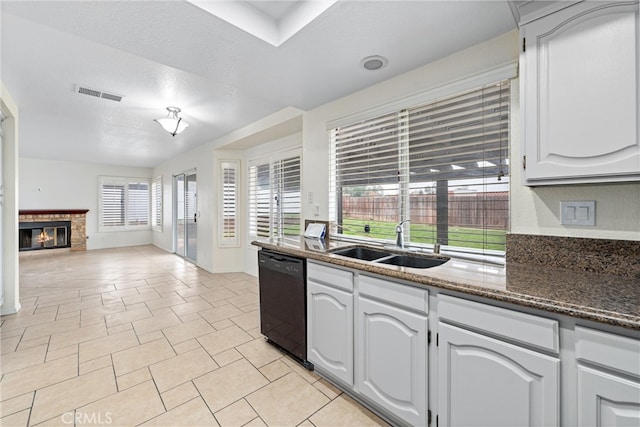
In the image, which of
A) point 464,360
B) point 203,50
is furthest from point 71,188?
point 464,360

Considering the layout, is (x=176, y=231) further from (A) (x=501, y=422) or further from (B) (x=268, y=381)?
(A) (x=501, y=422)

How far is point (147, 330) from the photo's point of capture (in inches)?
109

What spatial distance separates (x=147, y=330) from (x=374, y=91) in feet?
10.4

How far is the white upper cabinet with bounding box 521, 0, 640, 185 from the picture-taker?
1.10 metres

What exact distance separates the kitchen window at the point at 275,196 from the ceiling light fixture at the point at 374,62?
195 centimetres

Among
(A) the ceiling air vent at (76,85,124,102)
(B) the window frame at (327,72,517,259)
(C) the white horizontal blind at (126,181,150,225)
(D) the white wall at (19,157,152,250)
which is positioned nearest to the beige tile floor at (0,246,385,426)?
(B) the window frame at (327,72,517,259)

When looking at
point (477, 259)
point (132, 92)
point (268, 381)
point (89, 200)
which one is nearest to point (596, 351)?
point (477, 259)

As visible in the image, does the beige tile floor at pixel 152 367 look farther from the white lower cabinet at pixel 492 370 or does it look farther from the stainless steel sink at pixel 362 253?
the stainless steel sink at pixel 362 253

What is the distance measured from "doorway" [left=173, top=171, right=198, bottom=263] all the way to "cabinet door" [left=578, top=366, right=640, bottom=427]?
594 centimetres

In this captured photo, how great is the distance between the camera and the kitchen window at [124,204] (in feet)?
25.7

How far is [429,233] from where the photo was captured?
2.08 m

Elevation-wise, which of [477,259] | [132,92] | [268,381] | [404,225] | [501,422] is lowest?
[268,381]

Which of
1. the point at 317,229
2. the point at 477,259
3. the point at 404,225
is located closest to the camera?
the point at 477,259

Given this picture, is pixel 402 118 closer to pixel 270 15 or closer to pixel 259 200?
pixel 270 15
